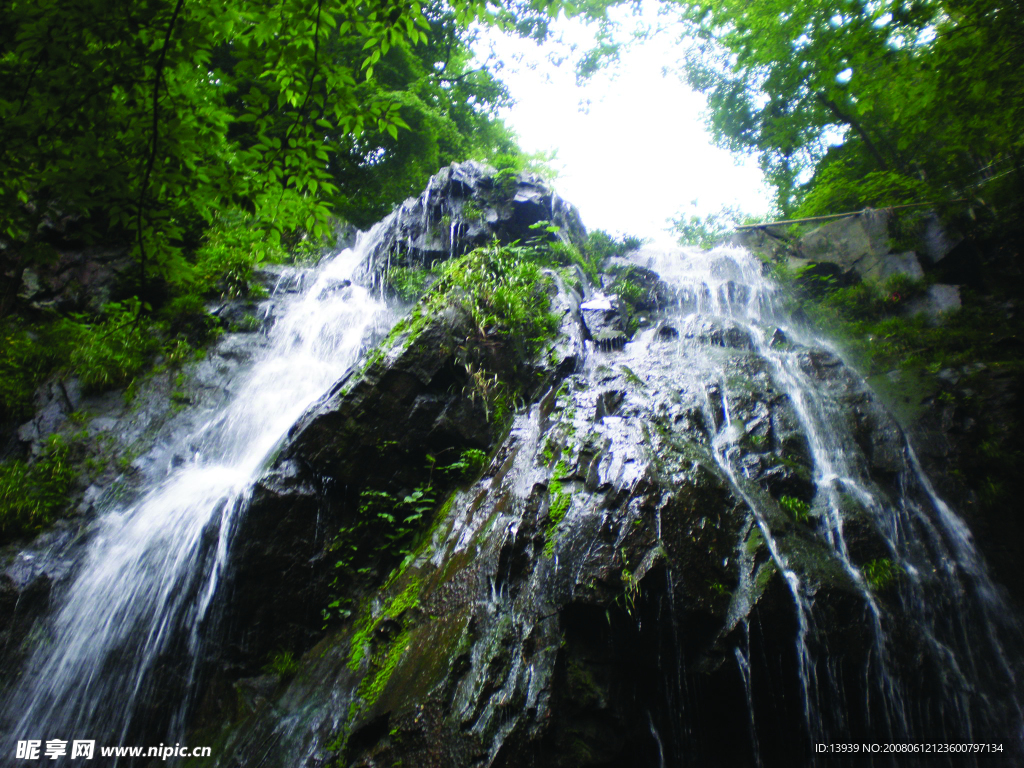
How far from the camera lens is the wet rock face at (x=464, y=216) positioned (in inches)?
405

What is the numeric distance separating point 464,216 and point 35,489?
852 centimetres

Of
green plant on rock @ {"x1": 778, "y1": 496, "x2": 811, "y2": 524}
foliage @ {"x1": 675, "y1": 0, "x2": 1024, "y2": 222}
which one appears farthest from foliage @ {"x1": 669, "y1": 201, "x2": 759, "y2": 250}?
green plant on rock @ {"x1": 778, "y1": 496, "x2": 811, "y2": 524}

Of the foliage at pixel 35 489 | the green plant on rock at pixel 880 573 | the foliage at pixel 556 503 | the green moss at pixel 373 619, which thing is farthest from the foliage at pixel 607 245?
the foliage at pixel 35 489

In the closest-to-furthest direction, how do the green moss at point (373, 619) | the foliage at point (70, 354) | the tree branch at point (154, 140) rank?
the tree branch at point (154, 140), the green moss at point (373, 619), the foliage at point (70, 354)

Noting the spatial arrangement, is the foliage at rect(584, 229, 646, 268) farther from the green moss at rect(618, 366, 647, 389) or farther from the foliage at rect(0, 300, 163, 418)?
the foliage at rect(0, 300, 163, 418)

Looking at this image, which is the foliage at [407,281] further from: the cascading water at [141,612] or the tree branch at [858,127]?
the tree branch at [858,127]

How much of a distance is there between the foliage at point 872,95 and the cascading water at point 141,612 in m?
9.48

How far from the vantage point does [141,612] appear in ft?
13.9

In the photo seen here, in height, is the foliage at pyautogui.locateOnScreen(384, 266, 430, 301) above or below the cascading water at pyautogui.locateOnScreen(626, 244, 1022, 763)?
above

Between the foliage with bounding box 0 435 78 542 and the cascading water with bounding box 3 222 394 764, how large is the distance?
0.53m

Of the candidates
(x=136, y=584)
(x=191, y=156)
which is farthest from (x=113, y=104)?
(x=136, y=584)

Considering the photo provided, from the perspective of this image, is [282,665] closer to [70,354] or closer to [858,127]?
[70,354]

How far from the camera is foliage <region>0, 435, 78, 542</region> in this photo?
Result: 4.80 meters

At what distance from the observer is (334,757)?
3.21 metres
